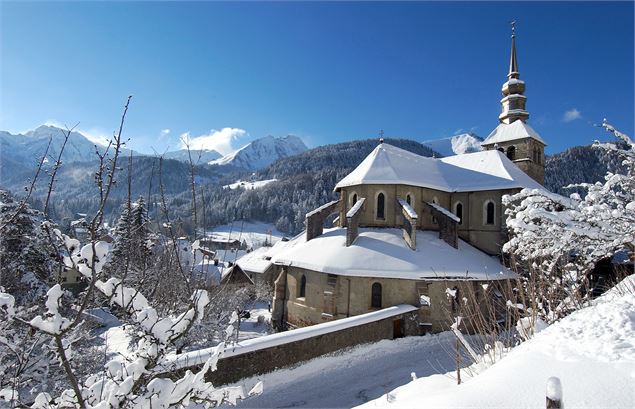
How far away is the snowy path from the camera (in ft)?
39.0

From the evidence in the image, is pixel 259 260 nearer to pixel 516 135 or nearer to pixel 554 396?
pixel 516 135

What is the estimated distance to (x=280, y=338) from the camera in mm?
12641

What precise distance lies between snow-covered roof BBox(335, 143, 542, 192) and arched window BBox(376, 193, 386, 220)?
3.62ft

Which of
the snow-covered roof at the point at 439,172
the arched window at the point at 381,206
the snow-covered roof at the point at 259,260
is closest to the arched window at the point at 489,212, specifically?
the snow-covered roof at the point at 439,172

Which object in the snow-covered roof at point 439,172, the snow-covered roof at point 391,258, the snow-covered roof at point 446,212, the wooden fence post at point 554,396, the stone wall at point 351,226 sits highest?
the snow-covered roof at point 439,172

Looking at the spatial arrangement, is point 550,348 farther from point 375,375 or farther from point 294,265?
point 294,265

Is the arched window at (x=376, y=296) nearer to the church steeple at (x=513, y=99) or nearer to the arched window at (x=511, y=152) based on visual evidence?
the arched window at (x=511, y=152)

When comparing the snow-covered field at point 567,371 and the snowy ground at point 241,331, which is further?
the snowy ground at point 241,331

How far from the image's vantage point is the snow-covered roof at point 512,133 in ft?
97.1

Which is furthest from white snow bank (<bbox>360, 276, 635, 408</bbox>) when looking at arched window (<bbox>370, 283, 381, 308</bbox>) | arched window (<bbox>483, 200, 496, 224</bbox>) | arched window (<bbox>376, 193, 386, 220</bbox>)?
arched window (<bbox>483, 200, 496, 224</bbox>)

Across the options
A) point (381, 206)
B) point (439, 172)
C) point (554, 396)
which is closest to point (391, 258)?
point (381, 206)

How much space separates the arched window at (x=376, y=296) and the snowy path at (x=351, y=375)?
232cm

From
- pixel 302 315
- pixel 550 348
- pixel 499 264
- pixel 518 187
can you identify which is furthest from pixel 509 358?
pixel 518 187

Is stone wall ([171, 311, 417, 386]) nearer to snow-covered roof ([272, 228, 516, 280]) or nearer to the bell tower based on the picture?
snow-covered roof ([272, 228, 516, 280])
